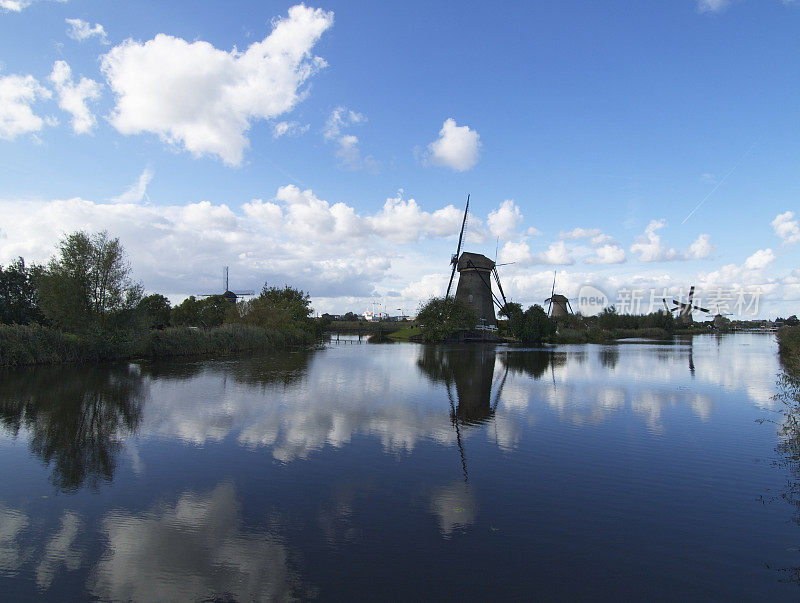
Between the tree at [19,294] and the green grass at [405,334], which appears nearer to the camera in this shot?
the tree at [19,294]

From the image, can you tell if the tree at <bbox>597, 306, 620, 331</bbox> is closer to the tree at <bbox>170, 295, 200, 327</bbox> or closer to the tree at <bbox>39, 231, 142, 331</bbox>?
the tree at <bbox>170, 295, 200, 327</bbox>

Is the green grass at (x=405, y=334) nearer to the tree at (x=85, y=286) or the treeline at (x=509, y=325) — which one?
the treeline at (x=509, y=325)

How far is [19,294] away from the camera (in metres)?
35.0

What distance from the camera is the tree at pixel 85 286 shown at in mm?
26188

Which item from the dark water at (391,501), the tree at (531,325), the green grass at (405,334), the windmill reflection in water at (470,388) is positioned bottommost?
the dark water at (391,501)

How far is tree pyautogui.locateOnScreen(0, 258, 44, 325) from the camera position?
108 feet

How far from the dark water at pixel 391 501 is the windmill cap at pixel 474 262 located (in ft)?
159

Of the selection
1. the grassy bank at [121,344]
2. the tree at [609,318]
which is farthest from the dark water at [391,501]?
the tree at [609,318]

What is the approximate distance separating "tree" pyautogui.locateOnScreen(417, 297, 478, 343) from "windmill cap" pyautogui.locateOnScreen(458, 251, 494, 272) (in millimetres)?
6135

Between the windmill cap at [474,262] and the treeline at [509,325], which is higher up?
the windmill cap at [474,262]

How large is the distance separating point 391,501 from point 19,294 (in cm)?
4077

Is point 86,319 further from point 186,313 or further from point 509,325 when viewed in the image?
point 509,325

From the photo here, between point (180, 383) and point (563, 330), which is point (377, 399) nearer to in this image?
point (180, 383)

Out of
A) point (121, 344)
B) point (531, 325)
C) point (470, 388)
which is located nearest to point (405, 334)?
point (531, 325)
